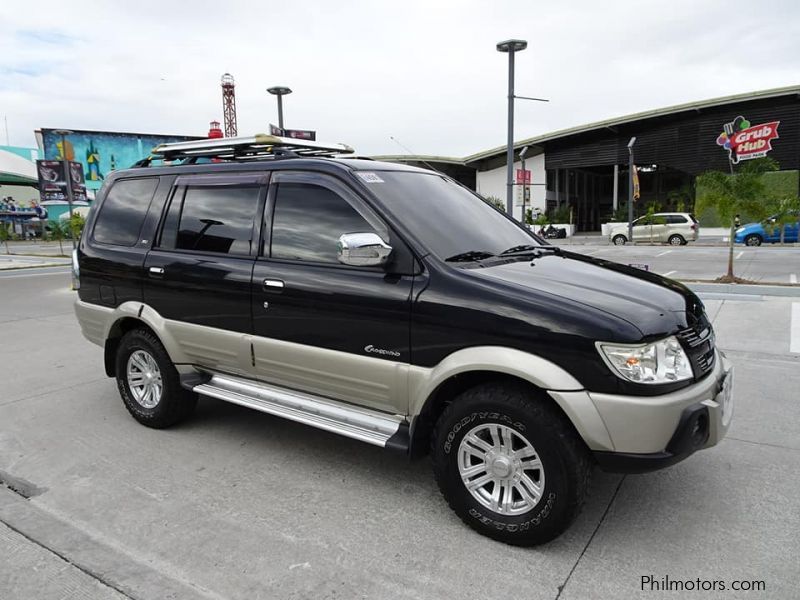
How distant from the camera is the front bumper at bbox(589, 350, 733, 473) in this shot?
2641 mm

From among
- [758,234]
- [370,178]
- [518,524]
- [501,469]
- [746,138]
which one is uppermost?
[746,138]

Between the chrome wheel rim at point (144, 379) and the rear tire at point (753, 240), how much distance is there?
83.6ft

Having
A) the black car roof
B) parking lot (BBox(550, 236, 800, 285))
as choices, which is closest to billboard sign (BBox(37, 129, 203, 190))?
parking lot (BBox(550, 236, 800, 285))

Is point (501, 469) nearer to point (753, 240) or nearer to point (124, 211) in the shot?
point (124, 211)

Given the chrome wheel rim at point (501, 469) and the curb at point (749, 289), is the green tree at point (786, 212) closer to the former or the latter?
the curb at point (749, 289)

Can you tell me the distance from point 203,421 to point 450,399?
247cm

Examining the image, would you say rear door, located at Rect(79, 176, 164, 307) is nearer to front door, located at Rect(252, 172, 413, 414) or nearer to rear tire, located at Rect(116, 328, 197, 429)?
rear tire, located at Rect(116, 328, 197, 429)

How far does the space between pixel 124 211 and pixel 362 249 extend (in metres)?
2.69

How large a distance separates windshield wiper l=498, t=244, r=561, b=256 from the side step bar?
1210 millimetres

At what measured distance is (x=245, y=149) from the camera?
4398 millimetres

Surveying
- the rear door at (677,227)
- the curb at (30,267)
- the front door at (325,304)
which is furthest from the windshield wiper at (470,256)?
the rear door at (677,227)

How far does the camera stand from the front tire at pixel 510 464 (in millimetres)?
2775

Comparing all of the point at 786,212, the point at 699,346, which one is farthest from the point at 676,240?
the point at 699,346

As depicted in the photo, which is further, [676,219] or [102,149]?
[102,149]
